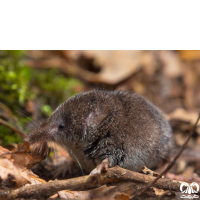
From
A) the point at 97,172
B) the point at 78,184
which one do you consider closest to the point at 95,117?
the point at 97,172

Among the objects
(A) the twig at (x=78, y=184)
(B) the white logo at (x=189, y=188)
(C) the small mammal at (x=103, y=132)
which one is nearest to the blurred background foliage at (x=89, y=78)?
(C) the small mammal at (x=103, y=132)

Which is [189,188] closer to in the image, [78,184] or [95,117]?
[78,184]

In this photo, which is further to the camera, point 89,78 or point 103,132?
point 89,78

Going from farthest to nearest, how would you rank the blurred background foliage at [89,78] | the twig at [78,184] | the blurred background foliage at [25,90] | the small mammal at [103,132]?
1. the blurred background foliage at [89,78]
2. the blurred background foliage at [25,90]
3. the small mammal at [103,132]
4. the twig at [78,184]

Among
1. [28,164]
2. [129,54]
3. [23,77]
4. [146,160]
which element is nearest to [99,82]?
[129,54]

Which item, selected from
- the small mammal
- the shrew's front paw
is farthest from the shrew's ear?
the shrew's front paw

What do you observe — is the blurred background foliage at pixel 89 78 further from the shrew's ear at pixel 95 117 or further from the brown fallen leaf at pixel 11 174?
the brown fallen leaf at pixel 11 174
